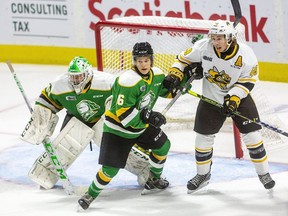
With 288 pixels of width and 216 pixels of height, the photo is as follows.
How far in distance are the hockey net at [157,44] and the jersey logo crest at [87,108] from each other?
3.15 feet

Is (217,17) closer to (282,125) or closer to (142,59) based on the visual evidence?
(282,125)

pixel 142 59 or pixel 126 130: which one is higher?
pixel 142 59

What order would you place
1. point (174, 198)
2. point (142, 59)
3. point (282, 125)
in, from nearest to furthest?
1. point (142, 59)
2. point (174, 198)
3. point (282, 125)

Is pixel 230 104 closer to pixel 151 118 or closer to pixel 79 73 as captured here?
pixel 151 118

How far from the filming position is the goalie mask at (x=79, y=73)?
16.0 ft

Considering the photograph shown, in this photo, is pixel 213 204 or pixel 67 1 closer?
pixel 213 204

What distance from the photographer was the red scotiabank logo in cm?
734

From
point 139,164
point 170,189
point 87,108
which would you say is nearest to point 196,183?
point 170,189

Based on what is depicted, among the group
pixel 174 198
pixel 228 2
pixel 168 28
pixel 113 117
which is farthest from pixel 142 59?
pixel 228 2

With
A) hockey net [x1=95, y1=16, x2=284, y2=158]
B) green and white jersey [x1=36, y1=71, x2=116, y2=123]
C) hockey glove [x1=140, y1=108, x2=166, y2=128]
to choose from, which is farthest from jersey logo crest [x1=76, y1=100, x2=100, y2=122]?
hockey net [x1=95, y1=16, x2=284, y2=158]

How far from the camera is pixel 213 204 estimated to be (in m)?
4.84

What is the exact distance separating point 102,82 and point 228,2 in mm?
2660

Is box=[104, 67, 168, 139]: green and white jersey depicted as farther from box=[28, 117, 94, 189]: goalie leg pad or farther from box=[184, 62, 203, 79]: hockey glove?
box=[28, 117, 94, 189]: goalie leg pad

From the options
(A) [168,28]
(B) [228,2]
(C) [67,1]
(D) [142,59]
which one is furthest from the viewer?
(C) [67,1]
